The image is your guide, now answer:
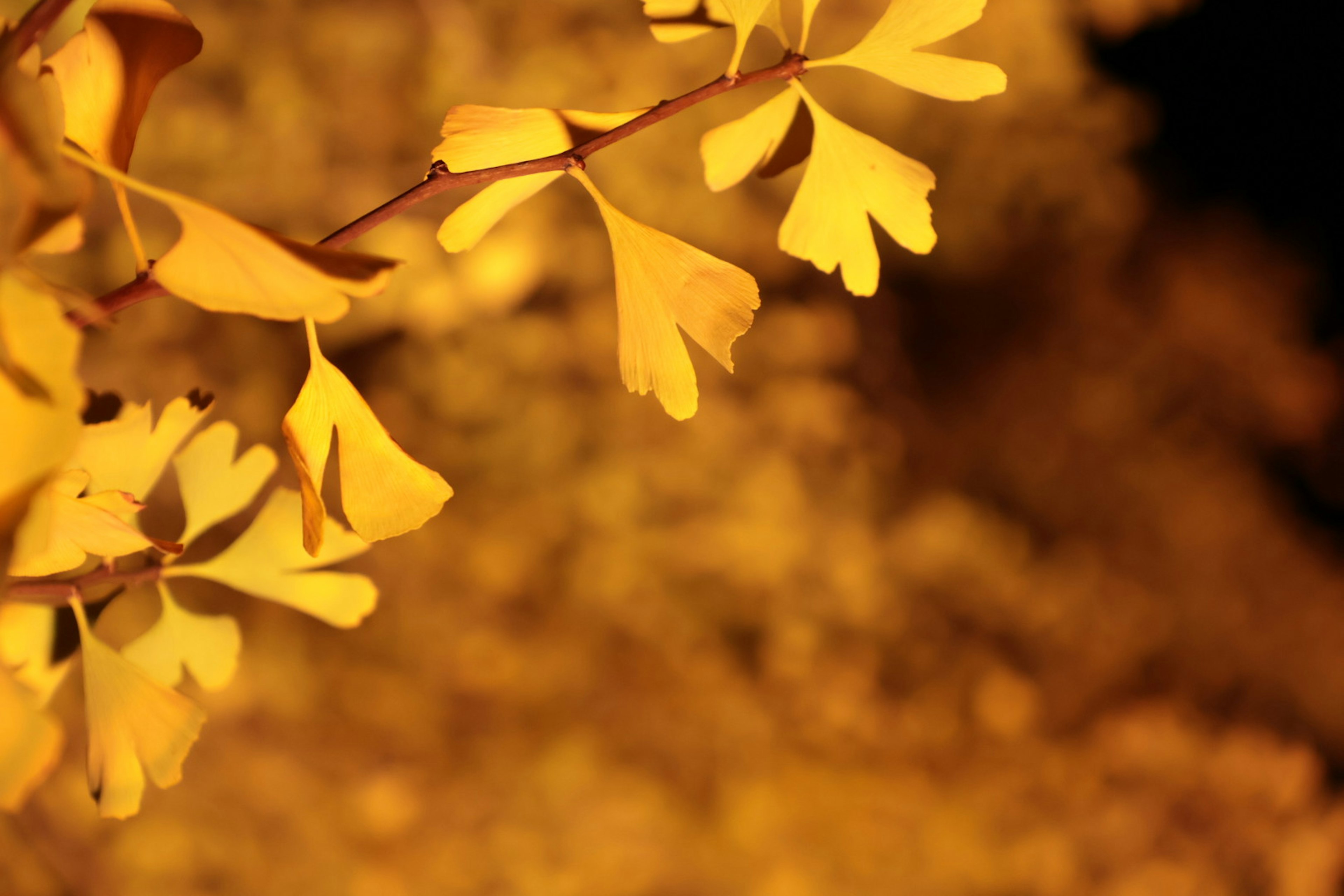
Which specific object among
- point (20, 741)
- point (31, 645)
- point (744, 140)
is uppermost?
point (744, 140)

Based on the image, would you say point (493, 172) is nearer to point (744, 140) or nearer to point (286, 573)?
point (744, 140)

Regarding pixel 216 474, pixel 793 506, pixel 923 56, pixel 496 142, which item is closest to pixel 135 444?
pixel 216 474

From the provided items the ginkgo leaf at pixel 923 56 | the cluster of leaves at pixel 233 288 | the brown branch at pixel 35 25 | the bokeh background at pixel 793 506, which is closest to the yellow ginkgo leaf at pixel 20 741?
the cluster of leaves at pixel 233 288

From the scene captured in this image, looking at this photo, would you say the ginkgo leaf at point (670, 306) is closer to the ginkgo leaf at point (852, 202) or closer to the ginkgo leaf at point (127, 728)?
the ginkgo leaf at point (852, 202)

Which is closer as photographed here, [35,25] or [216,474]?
[35,25]

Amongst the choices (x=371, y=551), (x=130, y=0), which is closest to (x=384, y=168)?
(x=371, y=551)

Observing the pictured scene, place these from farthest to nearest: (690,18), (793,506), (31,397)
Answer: (793,506) < (690,18) < (31,397)
